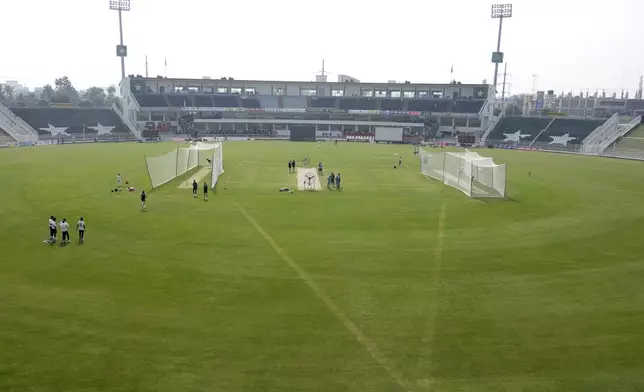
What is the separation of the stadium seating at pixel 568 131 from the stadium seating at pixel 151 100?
84.8 metres

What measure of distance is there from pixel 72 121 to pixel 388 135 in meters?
66.9

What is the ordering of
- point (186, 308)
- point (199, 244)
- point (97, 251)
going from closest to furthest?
point (186, 308) < point (97, 251) < point (199, 244)

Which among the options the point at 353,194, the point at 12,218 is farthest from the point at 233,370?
the point at 353,194

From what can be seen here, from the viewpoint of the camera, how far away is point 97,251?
21.0 m

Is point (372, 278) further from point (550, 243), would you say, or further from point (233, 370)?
point (550, 243)

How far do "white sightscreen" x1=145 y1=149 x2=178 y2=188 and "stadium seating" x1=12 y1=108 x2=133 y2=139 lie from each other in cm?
5953

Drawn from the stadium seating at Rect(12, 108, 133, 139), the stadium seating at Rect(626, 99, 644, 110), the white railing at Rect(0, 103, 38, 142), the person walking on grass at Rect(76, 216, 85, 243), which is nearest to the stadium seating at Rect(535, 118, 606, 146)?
the stadium seating at Rect(626, 99, 644, 110)

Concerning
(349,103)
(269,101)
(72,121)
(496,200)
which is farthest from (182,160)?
(349,103)

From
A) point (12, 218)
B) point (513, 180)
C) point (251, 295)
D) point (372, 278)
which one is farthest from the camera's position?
point (513, 180)

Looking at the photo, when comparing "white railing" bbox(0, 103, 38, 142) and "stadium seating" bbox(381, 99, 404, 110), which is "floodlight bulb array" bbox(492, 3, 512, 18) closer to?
"stadium seating" bbox(381, 99, 404, 110)

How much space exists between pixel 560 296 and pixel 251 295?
11.2 m

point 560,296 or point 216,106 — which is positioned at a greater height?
point 216,106

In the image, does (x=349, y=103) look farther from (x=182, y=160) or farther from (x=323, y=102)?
(x=182, y=160)

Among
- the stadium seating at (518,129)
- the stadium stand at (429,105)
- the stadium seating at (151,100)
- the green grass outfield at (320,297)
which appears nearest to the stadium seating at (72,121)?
the stadium seating at (151,100)
